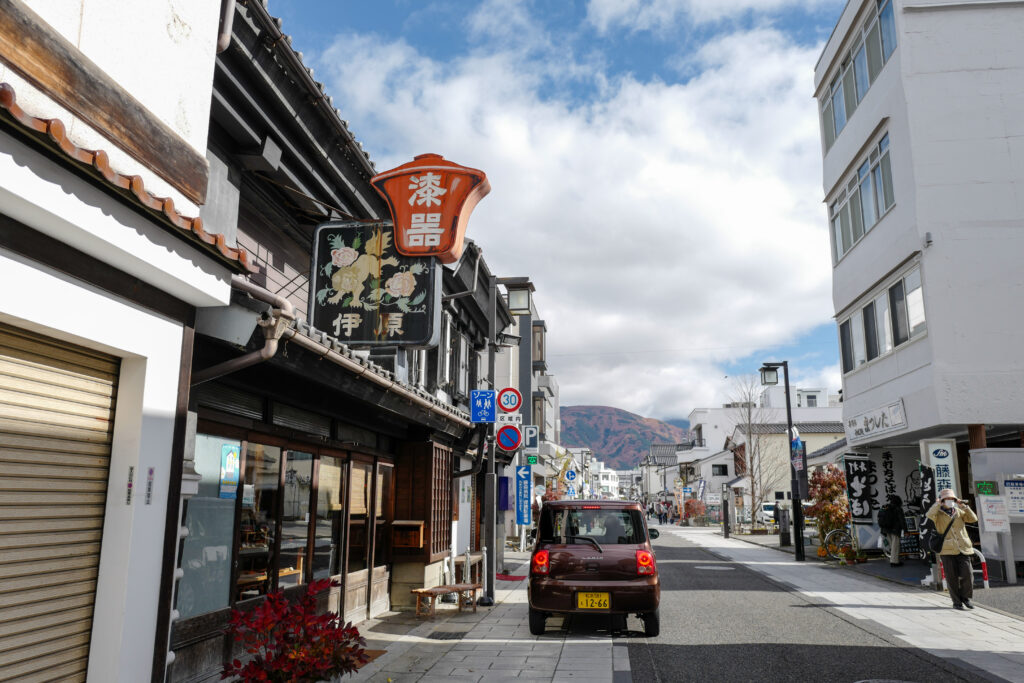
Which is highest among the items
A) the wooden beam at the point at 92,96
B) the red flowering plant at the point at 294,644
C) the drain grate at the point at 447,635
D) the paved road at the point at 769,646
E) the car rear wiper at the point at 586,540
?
the wooden beam at the point at 92,96

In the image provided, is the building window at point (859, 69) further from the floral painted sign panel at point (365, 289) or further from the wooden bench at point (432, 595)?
the wooden bench at point (432, 595)

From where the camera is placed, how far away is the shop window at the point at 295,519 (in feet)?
28.2

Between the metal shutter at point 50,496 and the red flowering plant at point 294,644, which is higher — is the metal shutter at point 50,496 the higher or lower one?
the higher one

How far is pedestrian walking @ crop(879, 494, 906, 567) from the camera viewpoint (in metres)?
18.6

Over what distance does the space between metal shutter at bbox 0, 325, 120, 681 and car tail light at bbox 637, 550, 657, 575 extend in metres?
6.77

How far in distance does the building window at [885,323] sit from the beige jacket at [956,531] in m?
5.87

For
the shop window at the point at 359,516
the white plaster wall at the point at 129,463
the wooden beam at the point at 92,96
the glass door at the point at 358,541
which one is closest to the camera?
the wooden beam at the point at 92,96

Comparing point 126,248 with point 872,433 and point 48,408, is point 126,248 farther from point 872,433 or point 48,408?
point 872,433

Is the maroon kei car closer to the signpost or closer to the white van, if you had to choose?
the signpost

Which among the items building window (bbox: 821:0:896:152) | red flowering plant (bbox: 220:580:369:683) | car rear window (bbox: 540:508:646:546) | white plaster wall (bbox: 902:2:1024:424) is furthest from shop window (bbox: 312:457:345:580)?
building window (bbox: 821:0:896:152)

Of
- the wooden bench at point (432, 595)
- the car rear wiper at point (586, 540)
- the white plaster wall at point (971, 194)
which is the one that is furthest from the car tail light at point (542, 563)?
the white plaster wall at point (971, 194)

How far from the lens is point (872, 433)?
20.0m

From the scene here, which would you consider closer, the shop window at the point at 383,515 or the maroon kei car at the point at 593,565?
the maroon kei car at the point at 593,565

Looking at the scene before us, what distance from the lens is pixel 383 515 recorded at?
12.7 metres
